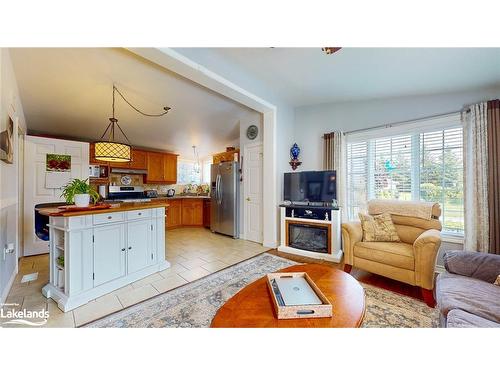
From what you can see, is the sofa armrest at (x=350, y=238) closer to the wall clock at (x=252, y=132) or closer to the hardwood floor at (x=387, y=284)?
the hardwood floor at (x=387, y=284)

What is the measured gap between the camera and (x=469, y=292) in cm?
127

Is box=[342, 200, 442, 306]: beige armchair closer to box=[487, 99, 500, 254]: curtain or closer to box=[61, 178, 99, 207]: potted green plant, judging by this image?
box=[487, 99, 500, 254]: curtain

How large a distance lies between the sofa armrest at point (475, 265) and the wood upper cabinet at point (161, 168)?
5.65 m

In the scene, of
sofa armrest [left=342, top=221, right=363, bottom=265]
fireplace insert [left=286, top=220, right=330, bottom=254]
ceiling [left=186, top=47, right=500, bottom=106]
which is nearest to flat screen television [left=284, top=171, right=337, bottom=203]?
fireplace insert [left=286, top=220, right=330, bottom=254]

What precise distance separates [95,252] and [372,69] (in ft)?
11.6

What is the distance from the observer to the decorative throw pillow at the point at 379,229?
7.68 feet

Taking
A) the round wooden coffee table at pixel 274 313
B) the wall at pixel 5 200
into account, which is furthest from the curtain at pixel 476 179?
the wall at pixel 5 200

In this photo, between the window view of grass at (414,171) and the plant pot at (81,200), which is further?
the window view of grass at (414,171)

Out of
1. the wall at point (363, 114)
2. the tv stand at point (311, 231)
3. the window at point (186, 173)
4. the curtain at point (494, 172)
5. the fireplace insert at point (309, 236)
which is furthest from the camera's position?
the window at point (186, 173)

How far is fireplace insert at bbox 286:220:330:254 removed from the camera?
122 inches

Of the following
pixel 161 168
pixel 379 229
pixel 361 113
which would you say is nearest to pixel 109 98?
pixel 161 168

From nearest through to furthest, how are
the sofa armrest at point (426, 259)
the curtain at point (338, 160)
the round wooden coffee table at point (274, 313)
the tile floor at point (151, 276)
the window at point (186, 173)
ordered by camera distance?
1. the round wooden coffee table at point (274, 313)
2. the tile floor at point (151, 276)
3. the sofa armrest at point (426, 259)
4. the curtain at point (338, 160)
5. the window at point (186, 173)

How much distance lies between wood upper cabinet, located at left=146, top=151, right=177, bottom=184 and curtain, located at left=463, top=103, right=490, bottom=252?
5.85 m
